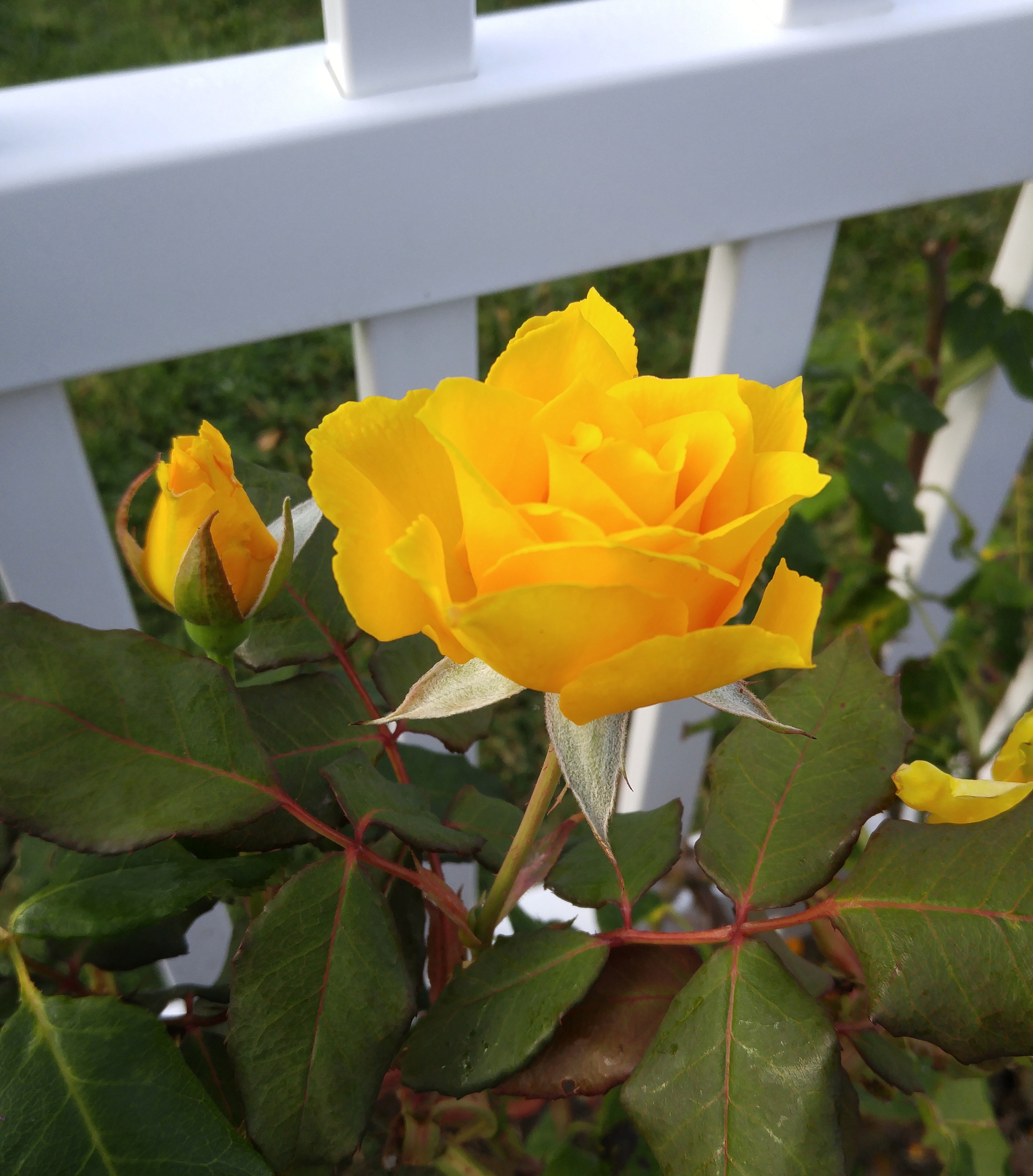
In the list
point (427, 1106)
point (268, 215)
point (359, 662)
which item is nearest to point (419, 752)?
point (427, 1106)

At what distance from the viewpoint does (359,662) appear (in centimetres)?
147

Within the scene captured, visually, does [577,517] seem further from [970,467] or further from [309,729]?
[970,467]

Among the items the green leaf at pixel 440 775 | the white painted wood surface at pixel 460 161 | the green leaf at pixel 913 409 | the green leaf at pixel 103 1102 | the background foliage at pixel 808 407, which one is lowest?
the background foliage at pixel 808 407

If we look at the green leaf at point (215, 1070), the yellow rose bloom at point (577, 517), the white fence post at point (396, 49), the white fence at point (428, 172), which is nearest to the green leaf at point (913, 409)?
the white fence at point (428, 172)

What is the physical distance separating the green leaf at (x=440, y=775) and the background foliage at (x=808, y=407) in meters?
0.19

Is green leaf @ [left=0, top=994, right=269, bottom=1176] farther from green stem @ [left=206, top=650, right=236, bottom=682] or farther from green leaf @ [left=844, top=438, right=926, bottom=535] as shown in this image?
green leaf @ [left=844, top=438, right=926, bottom=535]

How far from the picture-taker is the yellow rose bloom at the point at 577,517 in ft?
0.98

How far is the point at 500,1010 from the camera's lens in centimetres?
42

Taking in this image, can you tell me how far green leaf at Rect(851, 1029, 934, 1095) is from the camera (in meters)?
0.46

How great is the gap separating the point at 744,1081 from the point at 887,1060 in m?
0.15

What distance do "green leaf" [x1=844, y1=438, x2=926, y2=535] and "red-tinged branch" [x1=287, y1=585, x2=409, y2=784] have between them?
64cm

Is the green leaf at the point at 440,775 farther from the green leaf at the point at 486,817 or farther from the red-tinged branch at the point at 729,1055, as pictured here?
the red-tinged branch at the point at 729,1055

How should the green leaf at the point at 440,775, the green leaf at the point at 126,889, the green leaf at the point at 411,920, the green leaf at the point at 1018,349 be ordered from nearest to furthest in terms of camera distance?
the green leaf at the point at 126,889 → the green leaf at the point at 411,920 → the green leaf at the point at 440,775 → the green leaf at the point at 1018,349

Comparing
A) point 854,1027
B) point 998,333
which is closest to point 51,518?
point 854,1027
